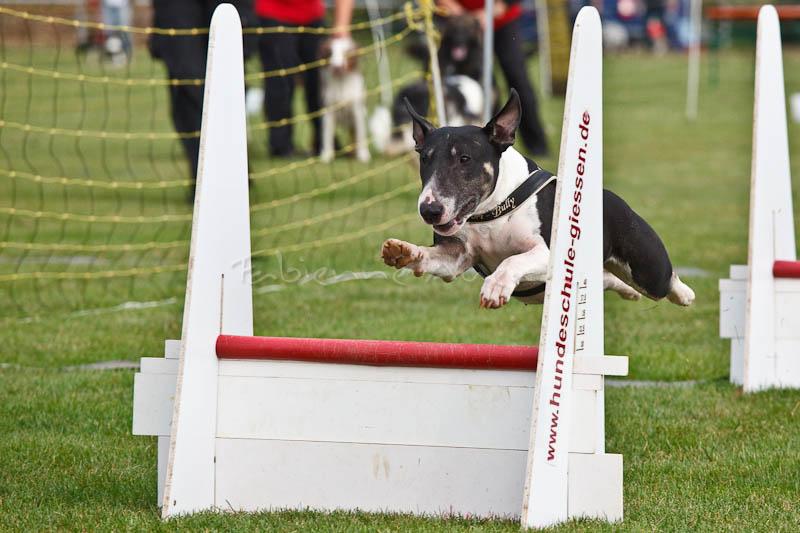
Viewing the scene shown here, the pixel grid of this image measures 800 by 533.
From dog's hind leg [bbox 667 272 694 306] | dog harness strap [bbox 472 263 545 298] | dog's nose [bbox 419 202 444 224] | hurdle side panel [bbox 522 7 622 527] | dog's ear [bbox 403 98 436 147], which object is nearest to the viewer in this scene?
hurdle side panel [bbox 522 7 622 527]

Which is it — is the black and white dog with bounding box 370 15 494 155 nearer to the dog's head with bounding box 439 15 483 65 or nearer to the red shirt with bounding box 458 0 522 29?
the dog's head with bounding box 439 15 483 65

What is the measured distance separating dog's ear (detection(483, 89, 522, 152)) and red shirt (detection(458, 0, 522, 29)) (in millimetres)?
8194

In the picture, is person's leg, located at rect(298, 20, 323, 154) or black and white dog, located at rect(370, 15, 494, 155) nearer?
black and white dog, located at rect(370, 15, 494, 155)

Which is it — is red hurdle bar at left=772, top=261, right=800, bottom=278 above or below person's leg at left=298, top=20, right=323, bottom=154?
below

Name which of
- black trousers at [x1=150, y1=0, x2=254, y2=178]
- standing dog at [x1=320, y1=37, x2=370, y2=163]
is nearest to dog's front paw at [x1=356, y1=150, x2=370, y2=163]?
standing dog at [x1=320, y1=37, x2=370, y2=163]

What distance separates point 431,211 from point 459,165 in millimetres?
200

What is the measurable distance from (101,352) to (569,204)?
11.0 feet

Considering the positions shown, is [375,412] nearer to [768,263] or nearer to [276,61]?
[768,263]

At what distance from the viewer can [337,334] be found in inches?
257

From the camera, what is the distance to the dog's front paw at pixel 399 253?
3951 millimetres

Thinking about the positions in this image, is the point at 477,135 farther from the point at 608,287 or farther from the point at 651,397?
the point at 651,397

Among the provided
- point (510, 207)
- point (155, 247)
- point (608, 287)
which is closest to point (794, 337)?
point (608, 287)

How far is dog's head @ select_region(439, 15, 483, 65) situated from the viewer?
1313 cm

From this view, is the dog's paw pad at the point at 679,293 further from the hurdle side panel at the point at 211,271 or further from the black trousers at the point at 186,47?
the black trousers at the point at 186,47
